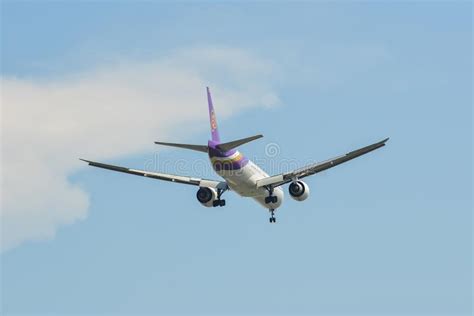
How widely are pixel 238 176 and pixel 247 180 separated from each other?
1.41 m

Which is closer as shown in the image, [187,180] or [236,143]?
[236,143]

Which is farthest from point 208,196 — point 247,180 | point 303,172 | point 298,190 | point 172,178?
point 303,172

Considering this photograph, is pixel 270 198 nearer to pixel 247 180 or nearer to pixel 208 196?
pixel 247 180

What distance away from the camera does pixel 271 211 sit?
82938mm

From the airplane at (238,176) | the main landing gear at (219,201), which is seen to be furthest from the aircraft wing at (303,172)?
the main landing gear at (219,201)

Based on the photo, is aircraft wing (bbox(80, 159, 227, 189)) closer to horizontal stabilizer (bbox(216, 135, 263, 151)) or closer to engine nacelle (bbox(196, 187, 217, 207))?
engine nacelle (bbox(196, 187, 217, 207))

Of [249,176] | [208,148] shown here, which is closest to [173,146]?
[208,148]

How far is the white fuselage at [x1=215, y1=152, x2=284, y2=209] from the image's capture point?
7481 cm

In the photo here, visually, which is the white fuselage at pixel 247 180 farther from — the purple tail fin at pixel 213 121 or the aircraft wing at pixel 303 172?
the purple tail fin at pixel 213 121

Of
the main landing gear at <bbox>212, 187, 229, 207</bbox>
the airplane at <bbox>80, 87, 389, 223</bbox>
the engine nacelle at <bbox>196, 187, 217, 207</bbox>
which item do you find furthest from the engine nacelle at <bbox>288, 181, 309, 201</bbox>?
the engine nacelle at <bbox>196, 187, 217, 207</bbox>

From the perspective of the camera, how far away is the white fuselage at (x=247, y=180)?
7481 cm

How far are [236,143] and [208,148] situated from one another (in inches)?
120

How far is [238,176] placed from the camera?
75.2 meters

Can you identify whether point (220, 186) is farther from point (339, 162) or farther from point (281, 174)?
point (339, 162)
